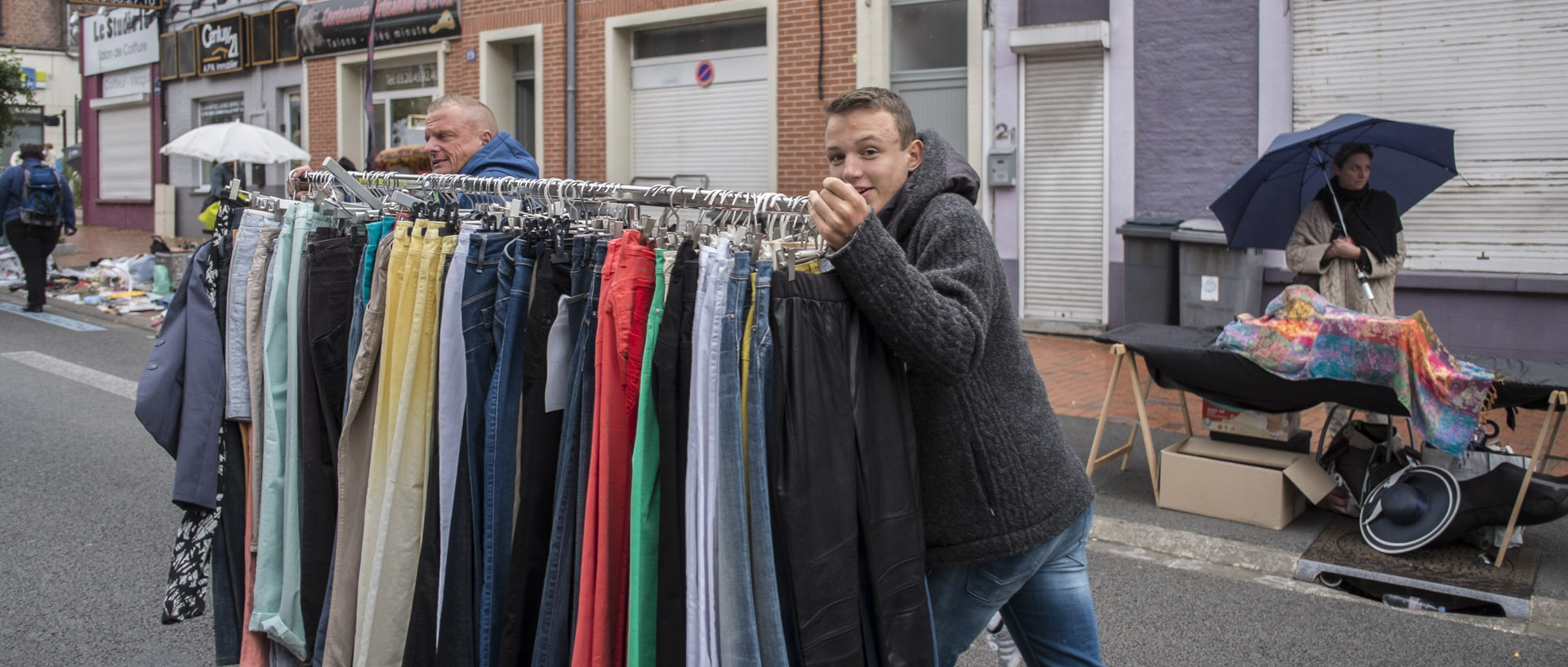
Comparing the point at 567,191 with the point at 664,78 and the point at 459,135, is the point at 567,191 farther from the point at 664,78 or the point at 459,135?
the point at 664,78

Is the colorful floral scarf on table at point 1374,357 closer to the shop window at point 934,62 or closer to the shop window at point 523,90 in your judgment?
the shop window at point 934,62

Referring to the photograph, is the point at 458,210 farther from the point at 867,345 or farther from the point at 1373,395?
the point at 1373,395

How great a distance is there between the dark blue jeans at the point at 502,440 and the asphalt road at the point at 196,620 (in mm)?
1948

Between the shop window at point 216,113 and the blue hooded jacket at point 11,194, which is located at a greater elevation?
the shop window at point 216,113

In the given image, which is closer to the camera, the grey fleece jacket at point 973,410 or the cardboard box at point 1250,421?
the grey fleece jacket at point 973,410

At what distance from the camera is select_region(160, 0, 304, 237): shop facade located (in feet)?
60.1

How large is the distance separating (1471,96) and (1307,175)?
360 cm

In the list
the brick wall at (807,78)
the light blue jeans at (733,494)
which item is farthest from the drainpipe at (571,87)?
the light blue jeans at (733,494)

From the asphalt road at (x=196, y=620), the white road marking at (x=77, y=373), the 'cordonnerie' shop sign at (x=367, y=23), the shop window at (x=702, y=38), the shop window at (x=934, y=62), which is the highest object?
the 'cordonnerie' shop sign at (x=367, y=23)

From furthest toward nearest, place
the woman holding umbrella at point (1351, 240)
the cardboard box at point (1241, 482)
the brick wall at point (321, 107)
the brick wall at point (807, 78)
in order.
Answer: the brick wall at point (321, 107) < the brick wall at point (807, 78) < the woman holding umbrella at point (1351, 240) < the cardboard box at point (1241, 482)

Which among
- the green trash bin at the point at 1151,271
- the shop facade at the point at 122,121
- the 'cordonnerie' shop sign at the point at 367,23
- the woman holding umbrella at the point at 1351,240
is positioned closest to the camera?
the woman holding umbrella at the point at 1351,240

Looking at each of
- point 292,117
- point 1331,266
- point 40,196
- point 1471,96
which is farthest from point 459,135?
point 292,117

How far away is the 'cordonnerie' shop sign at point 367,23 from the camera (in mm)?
15578

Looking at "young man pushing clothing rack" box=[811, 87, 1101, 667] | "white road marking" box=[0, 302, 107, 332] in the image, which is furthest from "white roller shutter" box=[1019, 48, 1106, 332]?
"white road marking" box=[0, 302, 107, 332]
